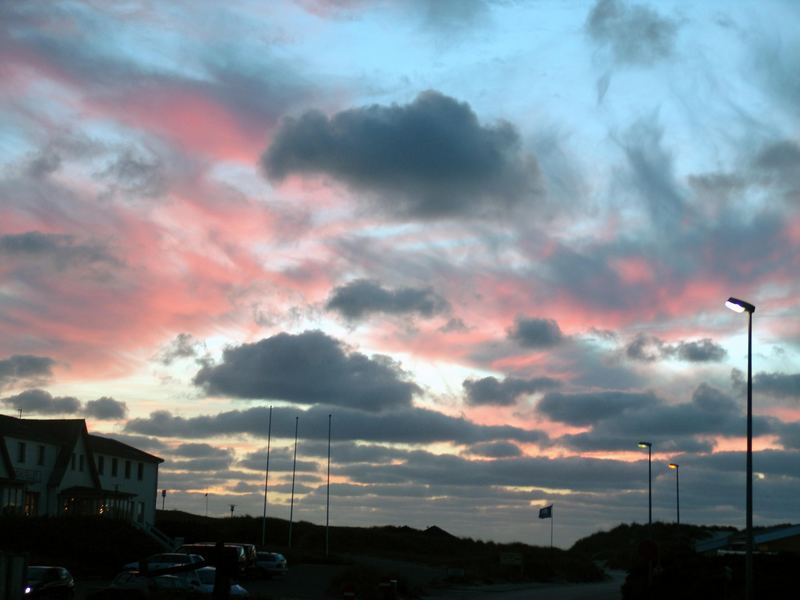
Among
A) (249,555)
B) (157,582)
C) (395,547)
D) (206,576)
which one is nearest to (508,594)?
(249,555)

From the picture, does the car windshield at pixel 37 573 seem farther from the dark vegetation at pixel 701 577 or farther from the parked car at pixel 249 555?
the parked car at pixel 249 555

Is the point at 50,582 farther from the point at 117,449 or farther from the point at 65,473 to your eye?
the point at 117,449

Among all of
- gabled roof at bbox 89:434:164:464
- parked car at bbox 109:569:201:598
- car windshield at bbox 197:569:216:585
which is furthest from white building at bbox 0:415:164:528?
parked car at bbox 109:569:201:598

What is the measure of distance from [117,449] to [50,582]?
47301 millimetres

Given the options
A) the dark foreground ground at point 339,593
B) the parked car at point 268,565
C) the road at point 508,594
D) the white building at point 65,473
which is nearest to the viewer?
the dark foreground ground at point 339,593

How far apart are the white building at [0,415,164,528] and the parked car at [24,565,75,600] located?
101 feet

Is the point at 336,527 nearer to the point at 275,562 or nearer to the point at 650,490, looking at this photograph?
the point at 275,562

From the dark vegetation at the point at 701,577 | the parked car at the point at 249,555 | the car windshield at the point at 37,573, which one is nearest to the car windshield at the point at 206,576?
the car windshield at the point at 37,573

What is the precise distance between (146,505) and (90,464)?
844 centimetres

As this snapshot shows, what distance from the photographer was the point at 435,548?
377 feet

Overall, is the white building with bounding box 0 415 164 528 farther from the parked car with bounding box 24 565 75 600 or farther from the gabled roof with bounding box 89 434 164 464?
the parked car with bounding box 24 565 75 600

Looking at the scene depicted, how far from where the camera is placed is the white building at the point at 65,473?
67750mm

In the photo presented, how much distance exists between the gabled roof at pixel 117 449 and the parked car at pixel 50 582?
41912 millimetres

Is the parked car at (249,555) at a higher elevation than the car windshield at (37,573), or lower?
lower
